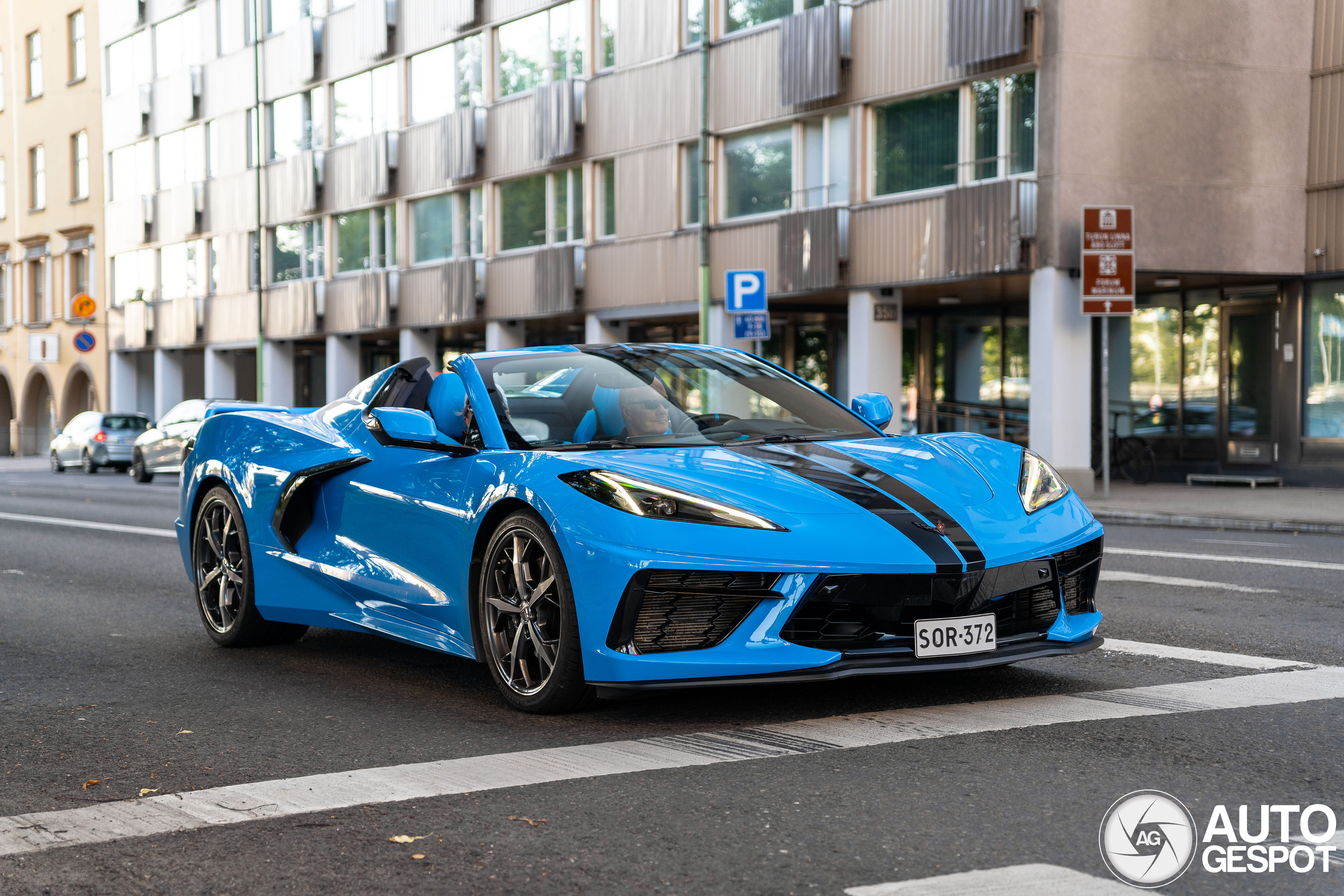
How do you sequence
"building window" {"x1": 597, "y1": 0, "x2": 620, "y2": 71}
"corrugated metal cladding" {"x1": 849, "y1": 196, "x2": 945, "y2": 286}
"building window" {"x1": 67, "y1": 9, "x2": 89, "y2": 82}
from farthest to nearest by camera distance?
"building window" {"x1": 67, "y1": 9, "x2": 89, "y2": 82}, "building window" {"x1": 597, "y1": 0, "x2": 620, "y2": 71}, "corrugated metal cladding" {"x1": 849, "y1": 196, "x2": 945, "y2": 286}

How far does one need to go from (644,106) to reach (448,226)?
7489 millimetres

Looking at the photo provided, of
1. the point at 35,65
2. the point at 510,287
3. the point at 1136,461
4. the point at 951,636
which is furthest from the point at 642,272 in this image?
the point at 35,65

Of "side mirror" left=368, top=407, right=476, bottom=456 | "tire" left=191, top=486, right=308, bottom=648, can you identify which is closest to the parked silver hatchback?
"tire" left=191, top=486, right=308, bottom=648

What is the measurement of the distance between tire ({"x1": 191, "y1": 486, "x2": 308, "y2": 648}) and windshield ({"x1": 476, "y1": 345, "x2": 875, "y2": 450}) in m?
1.77

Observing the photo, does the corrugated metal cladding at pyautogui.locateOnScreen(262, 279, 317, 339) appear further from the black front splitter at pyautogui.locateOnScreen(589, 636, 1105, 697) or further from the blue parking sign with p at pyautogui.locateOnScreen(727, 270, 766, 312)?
the black front splitter at pyautogui.locateOnScreen(589, 636, 1105, 697)

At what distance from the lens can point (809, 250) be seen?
83.1 ft

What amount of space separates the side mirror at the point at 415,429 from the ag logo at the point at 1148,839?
9.33ft

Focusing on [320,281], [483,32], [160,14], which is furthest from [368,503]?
[160,14]

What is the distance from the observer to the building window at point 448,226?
3375 cm

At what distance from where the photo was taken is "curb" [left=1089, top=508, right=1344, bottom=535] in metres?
15.8

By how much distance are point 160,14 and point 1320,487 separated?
1454 inches

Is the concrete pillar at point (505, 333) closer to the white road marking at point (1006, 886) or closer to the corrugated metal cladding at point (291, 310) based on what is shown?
the corrugated metal cladding at point (291, 310)

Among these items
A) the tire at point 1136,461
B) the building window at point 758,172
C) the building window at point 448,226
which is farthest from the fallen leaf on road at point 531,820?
the building window at point 448,226

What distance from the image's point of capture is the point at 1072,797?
4.17m
